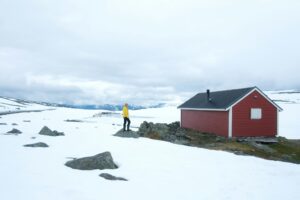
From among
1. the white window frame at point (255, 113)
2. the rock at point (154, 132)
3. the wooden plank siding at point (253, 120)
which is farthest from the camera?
the white window frame at point (255, 113)

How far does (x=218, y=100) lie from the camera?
33.7 m

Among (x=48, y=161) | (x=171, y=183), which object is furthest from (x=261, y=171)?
(x=48, y=161)

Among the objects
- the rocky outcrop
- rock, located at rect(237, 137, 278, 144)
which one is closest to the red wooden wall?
rock, located at rect(237, 137, 278, 144)

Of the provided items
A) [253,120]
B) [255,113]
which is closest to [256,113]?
[255,113]

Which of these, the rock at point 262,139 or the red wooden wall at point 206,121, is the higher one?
the red wooden wall at point 206,121

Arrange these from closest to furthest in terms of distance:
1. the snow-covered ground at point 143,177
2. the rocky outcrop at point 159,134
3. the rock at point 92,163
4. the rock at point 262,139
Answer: the snow-covered ground at point 143,177 → the rock at point 92,163 → the rocky outcrop at point 159,134 → the rock at point 262,139

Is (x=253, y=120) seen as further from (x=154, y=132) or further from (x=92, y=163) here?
(x=92, y=163)

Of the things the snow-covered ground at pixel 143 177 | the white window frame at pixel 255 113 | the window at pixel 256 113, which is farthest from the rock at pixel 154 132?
the snow-covered ground at pixel 143 177

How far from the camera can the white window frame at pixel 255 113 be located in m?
31.1

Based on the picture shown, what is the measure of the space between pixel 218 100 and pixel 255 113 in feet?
14.1

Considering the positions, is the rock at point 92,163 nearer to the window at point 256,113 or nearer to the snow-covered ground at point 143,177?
the snow-covered ground at point 143,177

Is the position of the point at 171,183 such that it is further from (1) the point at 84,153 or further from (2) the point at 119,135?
(2) the point at 119,135

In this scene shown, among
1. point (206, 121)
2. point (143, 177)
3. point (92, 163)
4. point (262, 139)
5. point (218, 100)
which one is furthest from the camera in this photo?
point (206, 121)

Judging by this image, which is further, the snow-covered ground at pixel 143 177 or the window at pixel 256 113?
the window at pixel 256 113
